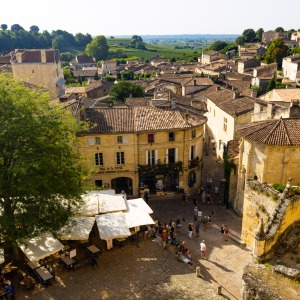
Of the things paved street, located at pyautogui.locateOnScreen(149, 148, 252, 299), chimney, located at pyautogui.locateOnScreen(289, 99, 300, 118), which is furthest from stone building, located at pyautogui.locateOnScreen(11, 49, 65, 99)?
chimney, located at pyautogui.locateOnScreen(289, 99, 300, 118)

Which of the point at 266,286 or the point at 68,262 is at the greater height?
the point at 266,286

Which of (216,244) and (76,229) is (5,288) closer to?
(76,229)

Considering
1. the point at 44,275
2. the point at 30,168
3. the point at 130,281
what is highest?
the point at 30,168

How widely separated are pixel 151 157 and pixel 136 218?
10.8 metres

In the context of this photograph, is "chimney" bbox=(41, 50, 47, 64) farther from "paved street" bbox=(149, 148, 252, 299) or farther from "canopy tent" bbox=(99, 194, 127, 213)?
"canopy tent" bbox=(99, 194, 127, 213)

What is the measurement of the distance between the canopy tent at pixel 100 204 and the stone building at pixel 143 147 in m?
5.96

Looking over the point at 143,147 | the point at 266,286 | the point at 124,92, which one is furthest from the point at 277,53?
the point at 266,286

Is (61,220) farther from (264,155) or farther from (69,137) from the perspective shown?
(264,155)

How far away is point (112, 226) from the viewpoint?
2472cm

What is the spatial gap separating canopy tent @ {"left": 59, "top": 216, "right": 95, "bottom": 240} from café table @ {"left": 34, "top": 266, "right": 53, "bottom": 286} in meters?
2.30

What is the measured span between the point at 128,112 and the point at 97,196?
11683 mm

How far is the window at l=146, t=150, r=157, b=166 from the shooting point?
3606 cm

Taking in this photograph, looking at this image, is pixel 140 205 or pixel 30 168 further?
pixel 140 205

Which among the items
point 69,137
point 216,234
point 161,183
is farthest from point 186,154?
point 69,137
